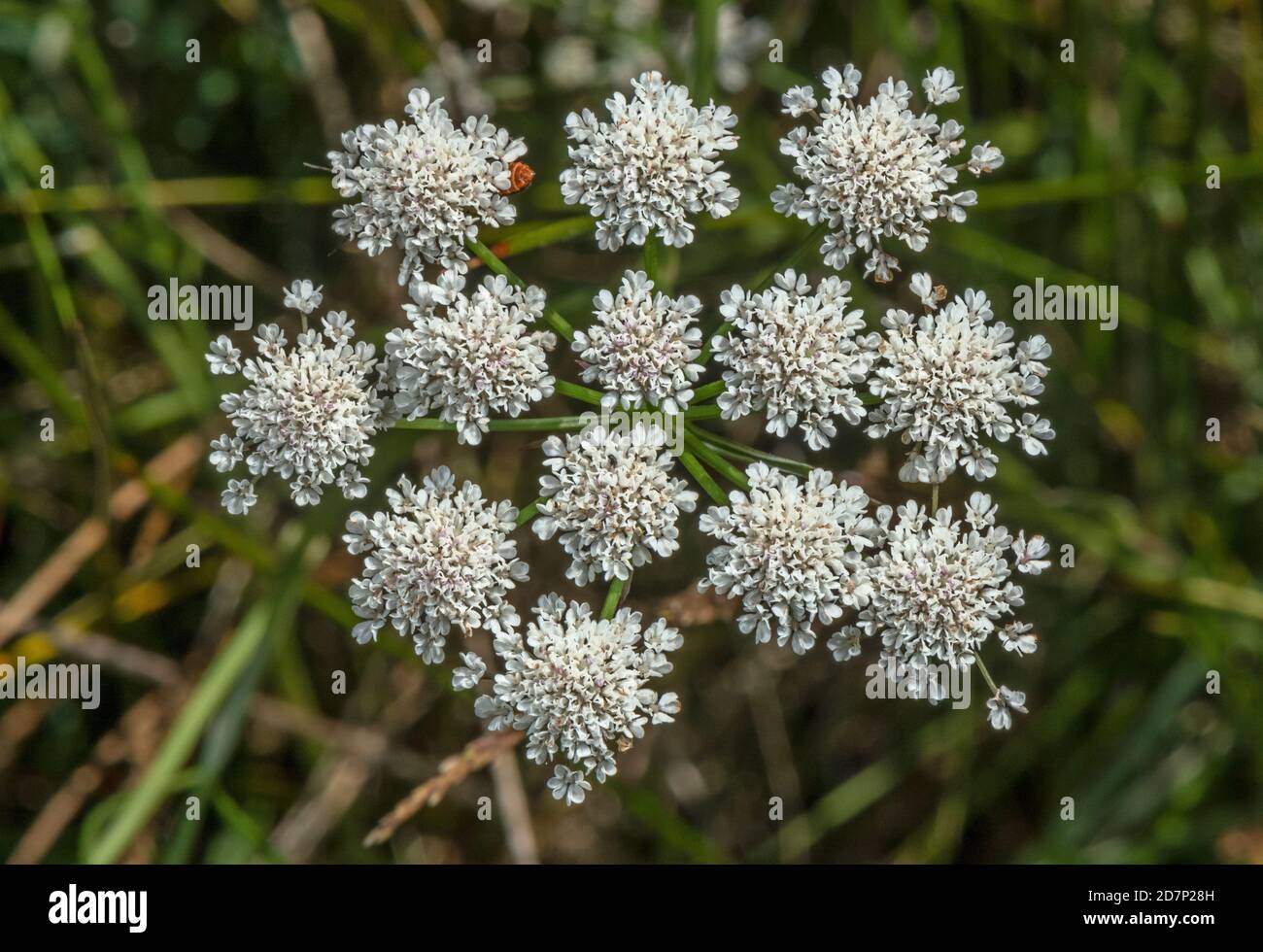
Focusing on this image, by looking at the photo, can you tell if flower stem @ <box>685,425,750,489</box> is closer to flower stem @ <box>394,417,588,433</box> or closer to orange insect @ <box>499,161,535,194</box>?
flower stem @ <box>394,417,588,433</box>

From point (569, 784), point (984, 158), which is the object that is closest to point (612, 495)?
point (569, 784)

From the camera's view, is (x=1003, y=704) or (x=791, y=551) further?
(x=1003, y=704)

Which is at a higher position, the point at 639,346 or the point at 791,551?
the point at 639,346

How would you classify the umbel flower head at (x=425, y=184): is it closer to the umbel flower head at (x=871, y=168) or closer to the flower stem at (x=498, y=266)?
the flower stem at (x=498, y=266)

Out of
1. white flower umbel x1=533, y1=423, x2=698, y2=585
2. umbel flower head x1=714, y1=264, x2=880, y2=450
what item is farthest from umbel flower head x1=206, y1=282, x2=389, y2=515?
umbel flower head x1=714, y1=264, x2=880, y2=450

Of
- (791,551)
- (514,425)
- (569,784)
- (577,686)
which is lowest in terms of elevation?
(569,784)

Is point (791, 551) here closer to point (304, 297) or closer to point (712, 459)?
point (712, 459)
